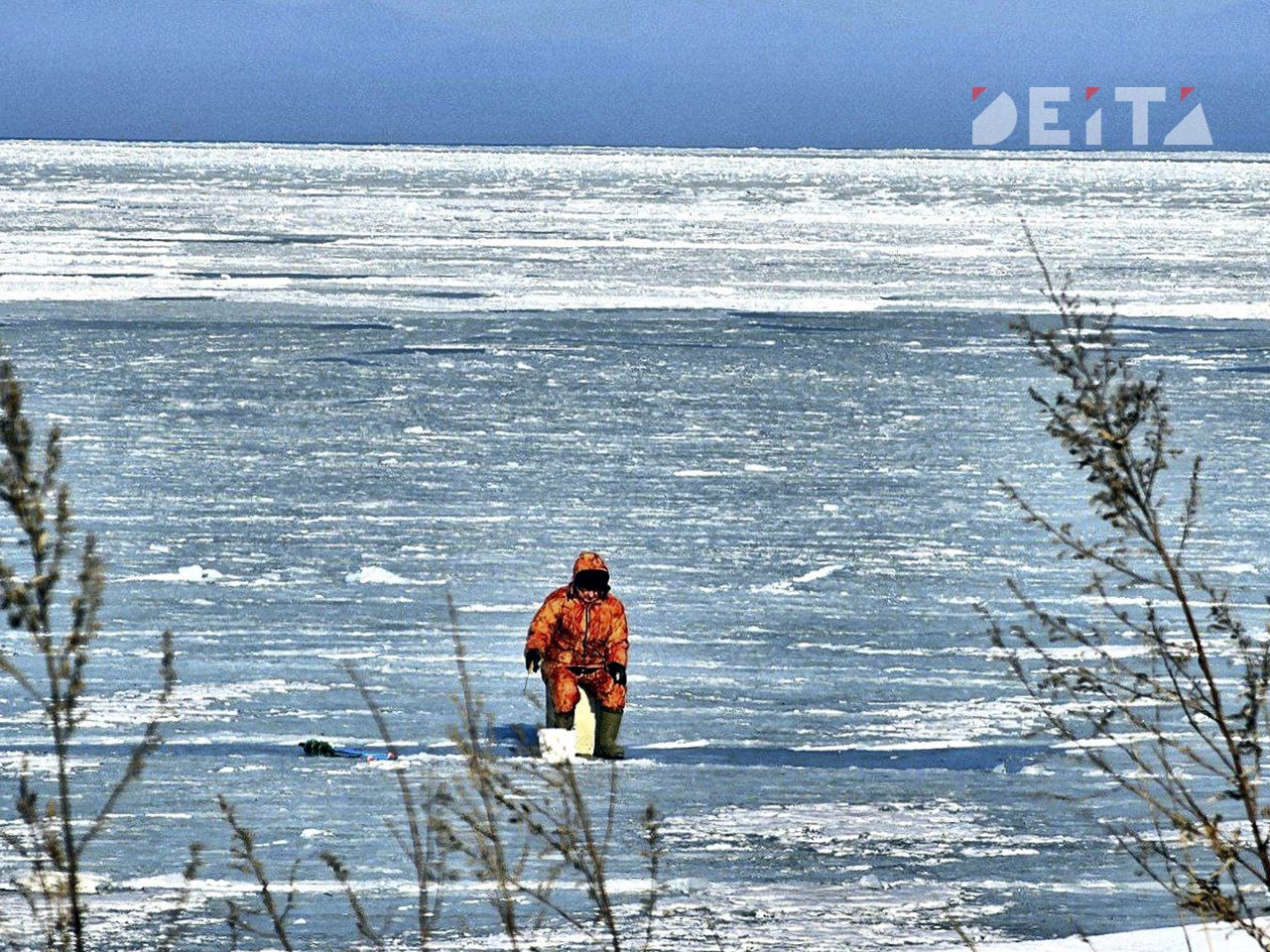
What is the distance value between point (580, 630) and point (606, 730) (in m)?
0.37

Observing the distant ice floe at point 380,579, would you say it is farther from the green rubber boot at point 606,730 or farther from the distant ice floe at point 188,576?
the green rubber boot at point 606,730

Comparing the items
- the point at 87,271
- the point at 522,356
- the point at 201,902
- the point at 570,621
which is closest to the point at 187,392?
the point at 522,356

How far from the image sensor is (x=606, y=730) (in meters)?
6.64

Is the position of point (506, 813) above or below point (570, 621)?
below

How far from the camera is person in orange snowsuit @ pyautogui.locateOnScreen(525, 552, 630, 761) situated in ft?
21.7

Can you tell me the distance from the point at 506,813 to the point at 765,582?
3.73 m

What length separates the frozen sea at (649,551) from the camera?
5648 millimetres

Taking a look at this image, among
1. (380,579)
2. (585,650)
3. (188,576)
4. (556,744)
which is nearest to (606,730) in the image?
(585,650)

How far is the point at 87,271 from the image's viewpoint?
97.8ft

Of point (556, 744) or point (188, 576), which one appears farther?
point (188, 576)

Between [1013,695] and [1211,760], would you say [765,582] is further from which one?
[1211,760]

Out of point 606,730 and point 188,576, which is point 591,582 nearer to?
point 606,730

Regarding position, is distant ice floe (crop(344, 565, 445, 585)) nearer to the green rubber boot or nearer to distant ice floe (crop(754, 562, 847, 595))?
distant ice floe (crop(754, 562, 847, 595))

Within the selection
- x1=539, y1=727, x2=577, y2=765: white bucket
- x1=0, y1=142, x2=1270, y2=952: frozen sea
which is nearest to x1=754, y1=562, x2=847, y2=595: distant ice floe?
x1=0, y1=142, x2=1270, y2=952: frozen sea
